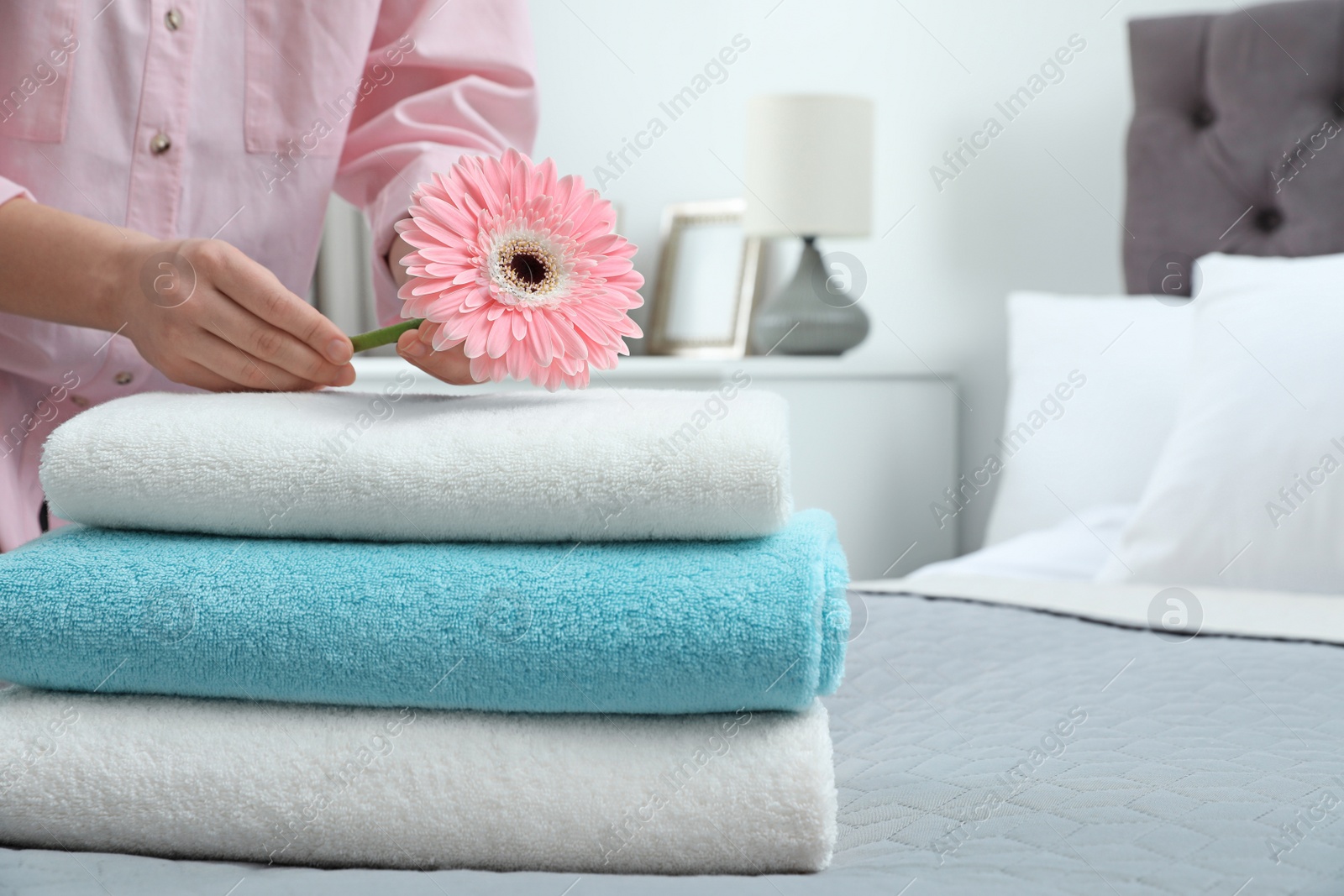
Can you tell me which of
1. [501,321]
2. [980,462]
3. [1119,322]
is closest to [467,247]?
[501,321]

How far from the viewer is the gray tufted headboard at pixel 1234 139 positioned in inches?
62.2

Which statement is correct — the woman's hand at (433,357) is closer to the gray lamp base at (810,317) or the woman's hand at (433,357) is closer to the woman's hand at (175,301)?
the woman's hand at (175,301)

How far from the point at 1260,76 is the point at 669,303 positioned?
1.17m

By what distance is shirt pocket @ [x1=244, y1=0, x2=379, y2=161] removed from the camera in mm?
737

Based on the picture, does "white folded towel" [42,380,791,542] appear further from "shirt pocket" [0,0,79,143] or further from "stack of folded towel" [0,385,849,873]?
"shirt pocket" [0,0,79,143]

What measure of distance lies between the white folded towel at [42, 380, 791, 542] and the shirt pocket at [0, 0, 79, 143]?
29 centimetres

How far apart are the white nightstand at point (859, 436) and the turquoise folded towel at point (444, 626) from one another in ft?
4.23

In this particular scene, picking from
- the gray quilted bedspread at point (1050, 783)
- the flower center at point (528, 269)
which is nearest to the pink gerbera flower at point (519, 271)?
the flower center at point (528, 269)

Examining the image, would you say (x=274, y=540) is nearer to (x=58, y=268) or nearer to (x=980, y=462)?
(x=58, y=268)

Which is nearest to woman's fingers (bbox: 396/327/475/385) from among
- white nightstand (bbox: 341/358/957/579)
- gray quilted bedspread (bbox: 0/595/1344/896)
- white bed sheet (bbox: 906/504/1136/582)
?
gray quilted bedspread (bbox: 0/595/1344/896)

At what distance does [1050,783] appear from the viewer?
57 cm

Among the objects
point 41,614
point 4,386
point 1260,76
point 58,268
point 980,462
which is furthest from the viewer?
point 980,462

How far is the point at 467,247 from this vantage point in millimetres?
503

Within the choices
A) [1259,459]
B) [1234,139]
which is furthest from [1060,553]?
[1234,139]
